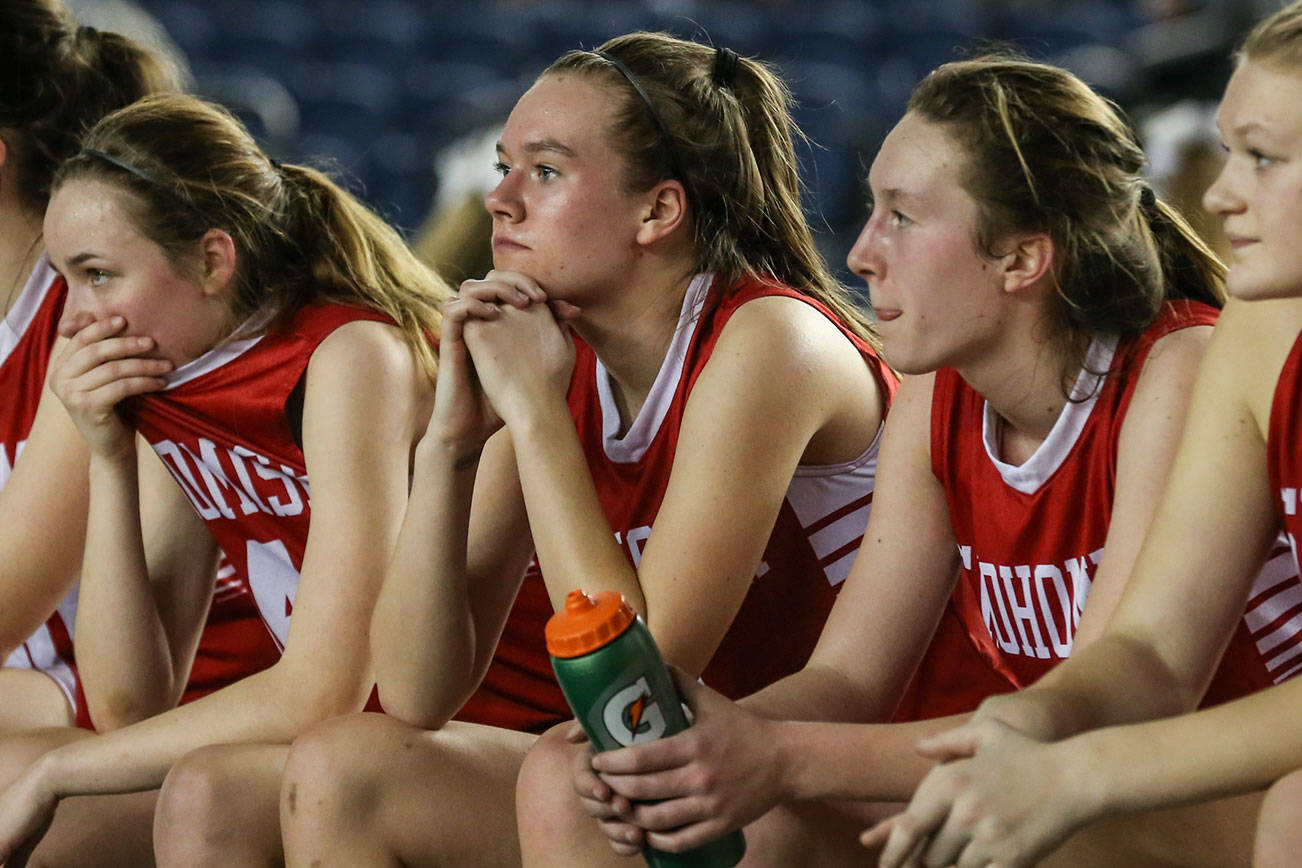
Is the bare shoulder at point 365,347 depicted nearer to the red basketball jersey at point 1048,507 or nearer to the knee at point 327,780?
the knee at point 327,780

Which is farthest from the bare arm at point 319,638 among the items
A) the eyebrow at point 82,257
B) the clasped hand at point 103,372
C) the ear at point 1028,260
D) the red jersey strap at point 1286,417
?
the red jersey strap at point 1286,417

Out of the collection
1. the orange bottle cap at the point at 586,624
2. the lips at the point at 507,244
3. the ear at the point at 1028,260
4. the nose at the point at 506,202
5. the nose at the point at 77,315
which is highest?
the nose at the point at 77,315

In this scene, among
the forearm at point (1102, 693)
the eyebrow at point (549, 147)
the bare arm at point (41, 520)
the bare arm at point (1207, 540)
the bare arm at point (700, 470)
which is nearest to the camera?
the forearm at point (1102, 693)

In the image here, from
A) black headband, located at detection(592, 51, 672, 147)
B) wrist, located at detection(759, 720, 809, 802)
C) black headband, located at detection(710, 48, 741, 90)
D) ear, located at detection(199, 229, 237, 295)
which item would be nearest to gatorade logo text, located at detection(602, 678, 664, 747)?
wrist, located at detection(759, 720, 809, 802)

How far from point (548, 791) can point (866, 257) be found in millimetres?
581

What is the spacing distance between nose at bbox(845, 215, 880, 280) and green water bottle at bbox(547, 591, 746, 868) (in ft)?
1.51

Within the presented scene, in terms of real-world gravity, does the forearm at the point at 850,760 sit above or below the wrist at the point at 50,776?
below

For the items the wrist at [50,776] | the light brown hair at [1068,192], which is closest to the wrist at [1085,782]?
the light brown hair at [1068,192]

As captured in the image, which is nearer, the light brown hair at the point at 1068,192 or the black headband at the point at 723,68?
the light brown hair at the point at 1068,192

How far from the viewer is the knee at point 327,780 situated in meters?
1.46

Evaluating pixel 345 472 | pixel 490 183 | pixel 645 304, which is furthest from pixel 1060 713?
pixel 490 183

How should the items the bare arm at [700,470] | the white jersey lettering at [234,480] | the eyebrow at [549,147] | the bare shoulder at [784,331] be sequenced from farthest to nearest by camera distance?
the white jersey lettering at [234,480]
the eyebrow at [549,147]
the bare shoulder at [784,331]
the bare arm at [700,470]

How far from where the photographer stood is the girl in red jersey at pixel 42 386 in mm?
2121

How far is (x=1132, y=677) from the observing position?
47.7 inches
